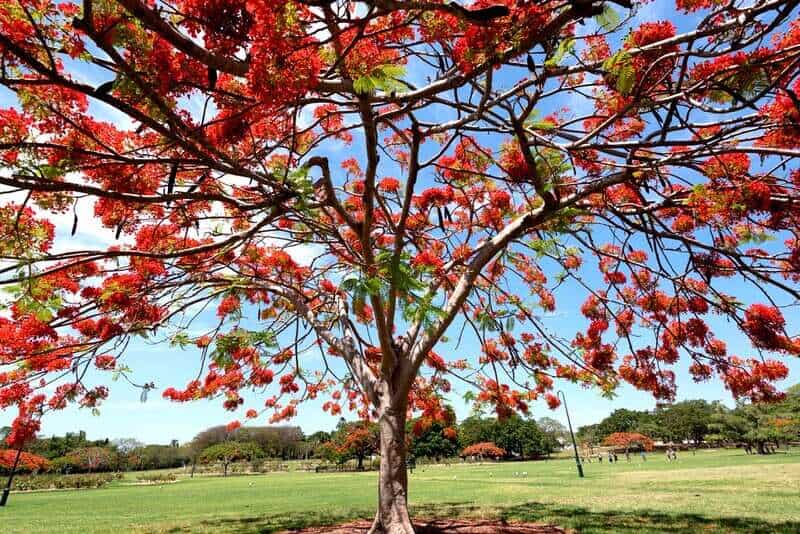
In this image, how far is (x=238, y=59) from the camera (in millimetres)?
3396

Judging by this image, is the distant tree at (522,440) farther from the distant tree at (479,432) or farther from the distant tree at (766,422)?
the distant tree at (766,422)

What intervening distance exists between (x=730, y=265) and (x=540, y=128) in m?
3.00

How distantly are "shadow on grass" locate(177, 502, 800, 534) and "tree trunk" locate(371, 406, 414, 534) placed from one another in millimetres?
2511

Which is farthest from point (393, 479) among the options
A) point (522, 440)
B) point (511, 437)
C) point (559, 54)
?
point (522, 440)

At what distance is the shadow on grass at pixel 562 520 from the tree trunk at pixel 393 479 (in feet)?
8.24

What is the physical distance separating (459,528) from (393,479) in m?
1.64

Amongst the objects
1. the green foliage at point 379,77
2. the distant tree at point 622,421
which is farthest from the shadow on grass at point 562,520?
the distant tree at point 622,421

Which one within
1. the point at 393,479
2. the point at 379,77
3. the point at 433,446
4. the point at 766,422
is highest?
the point at 379,77

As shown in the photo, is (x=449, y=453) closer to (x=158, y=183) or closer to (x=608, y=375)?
(x=608, y=375)

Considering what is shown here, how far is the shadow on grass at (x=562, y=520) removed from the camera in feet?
20.4

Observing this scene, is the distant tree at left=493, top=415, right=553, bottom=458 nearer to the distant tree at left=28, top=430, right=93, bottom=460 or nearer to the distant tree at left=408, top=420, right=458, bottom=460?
the distant tree at left=408, top=420, right=458, bottom=460

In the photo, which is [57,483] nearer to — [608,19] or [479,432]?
[608,19]

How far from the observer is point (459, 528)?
6453 millimetres

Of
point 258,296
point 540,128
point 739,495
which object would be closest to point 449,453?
point 739,495
